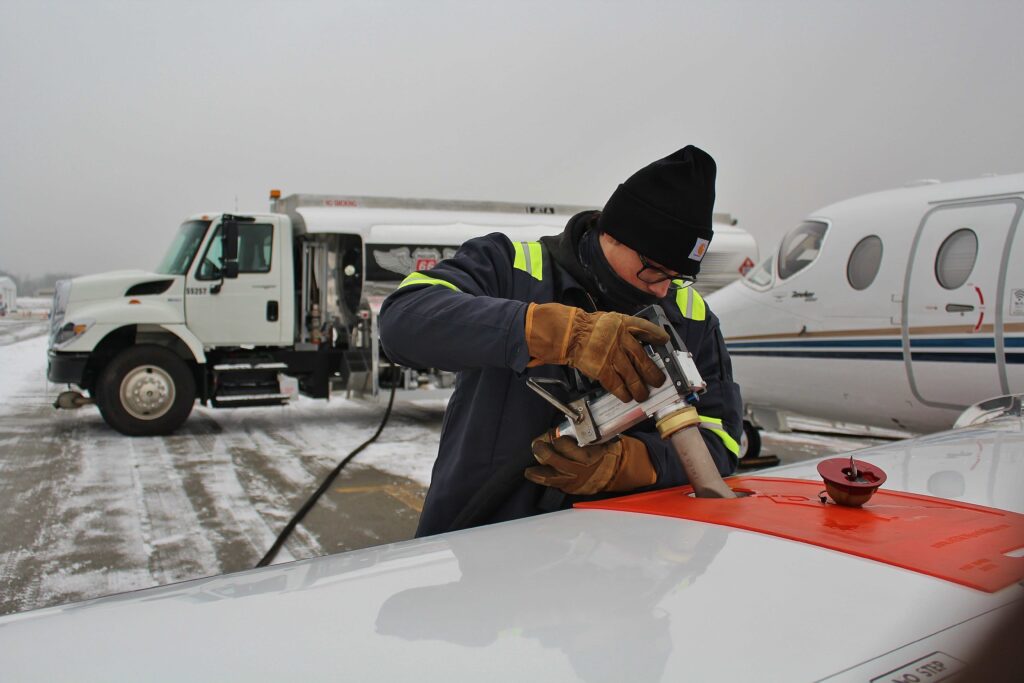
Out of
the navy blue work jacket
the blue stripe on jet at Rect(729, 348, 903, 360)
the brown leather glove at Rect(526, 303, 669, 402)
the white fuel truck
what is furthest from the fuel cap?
the white fuel truck

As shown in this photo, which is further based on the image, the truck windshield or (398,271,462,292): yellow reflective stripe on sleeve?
the truck windshield

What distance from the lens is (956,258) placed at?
5.77m

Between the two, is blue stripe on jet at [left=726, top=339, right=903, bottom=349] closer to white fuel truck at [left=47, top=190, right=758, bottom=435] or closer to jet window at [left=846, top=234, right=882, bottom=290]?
jet window at [left=846, top=234, right=882, bottom=290]

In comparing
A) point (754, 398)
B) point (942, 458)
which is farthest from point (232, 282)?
point (942, 458)

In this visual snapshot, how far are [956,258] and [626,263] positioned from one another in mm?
4816

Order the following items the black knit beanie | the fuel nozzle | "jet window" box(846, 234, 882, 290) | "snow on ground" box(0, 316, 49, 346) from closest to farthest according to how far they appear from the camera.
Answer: the fuel nozzle, the black knit beanie, "jet window" box(846, 234, 882, 290), "snow on ground" box(0, 316, 49, 346)

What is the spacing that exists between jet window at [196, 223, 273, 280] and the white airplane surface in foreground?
896 centimetres

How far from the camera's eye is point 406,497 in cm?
612

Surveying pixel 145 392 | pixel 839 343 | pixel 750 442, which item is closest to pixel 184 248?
pixel 145 392

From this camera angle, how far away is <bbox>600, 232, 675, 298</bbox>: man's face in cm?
207

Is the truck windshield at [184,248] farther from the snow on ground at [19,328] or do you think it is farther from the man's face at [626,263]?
the man's face at [626,263]

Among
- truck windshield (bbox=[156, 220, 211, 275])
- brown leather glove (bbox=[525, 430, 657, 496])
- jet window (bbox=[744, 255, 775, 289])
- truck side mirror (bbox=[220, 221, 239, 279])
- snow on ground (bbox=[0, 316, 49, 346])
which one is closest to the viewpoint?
brown leather glove (bbox=[525, 430, 657, 496])

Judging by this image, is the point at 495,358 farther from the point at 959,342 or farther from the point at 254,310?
the point at 254,310

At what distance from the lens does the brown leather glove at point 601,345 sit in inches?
65.3
